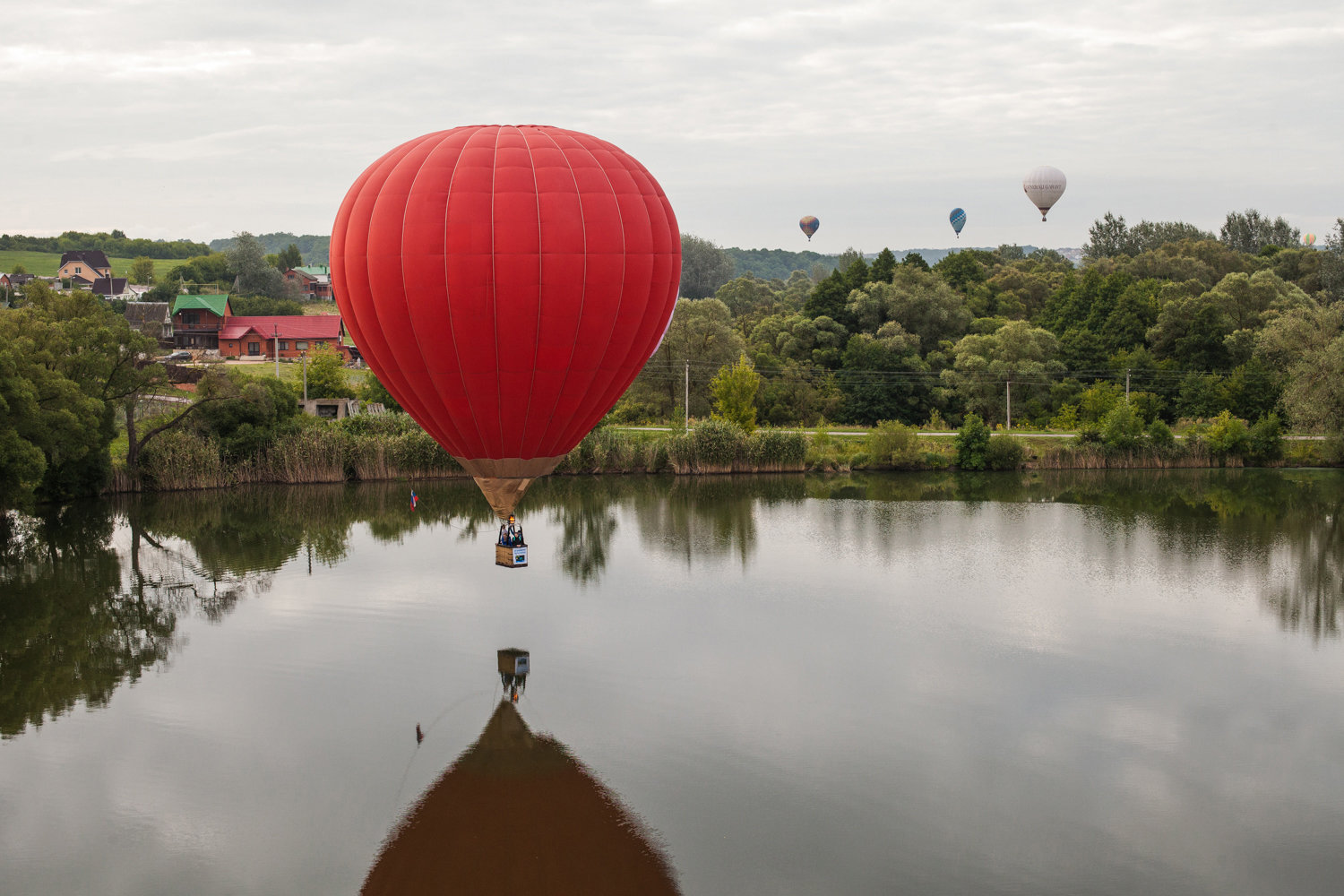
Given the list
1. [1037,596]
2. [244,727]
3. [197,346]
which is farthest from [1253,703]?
[197,346]

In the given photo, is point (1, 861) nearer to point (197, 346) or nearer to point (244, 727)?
point (244, 727)

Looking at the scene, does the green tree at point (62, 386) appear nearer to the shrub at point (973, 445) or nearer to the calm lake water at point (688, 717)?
the calm lake water at point (688, 717)

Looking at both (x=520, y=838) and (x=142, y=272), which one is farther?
(x=142, y=272)

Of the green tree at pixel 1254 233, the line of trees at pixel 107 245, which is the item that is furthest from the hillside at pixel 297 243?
the green tree at pixel 1254 233

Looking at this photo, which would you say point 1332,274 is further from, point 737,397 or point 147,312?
point 147,312

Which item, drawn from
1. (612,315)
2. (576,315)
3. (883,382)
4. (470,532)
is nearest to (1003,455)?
(883,382)

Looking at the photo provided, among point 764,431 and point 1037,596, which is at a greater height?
point 764,431

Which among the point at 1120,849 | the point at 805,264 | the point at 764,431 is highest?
the point at 805,264
